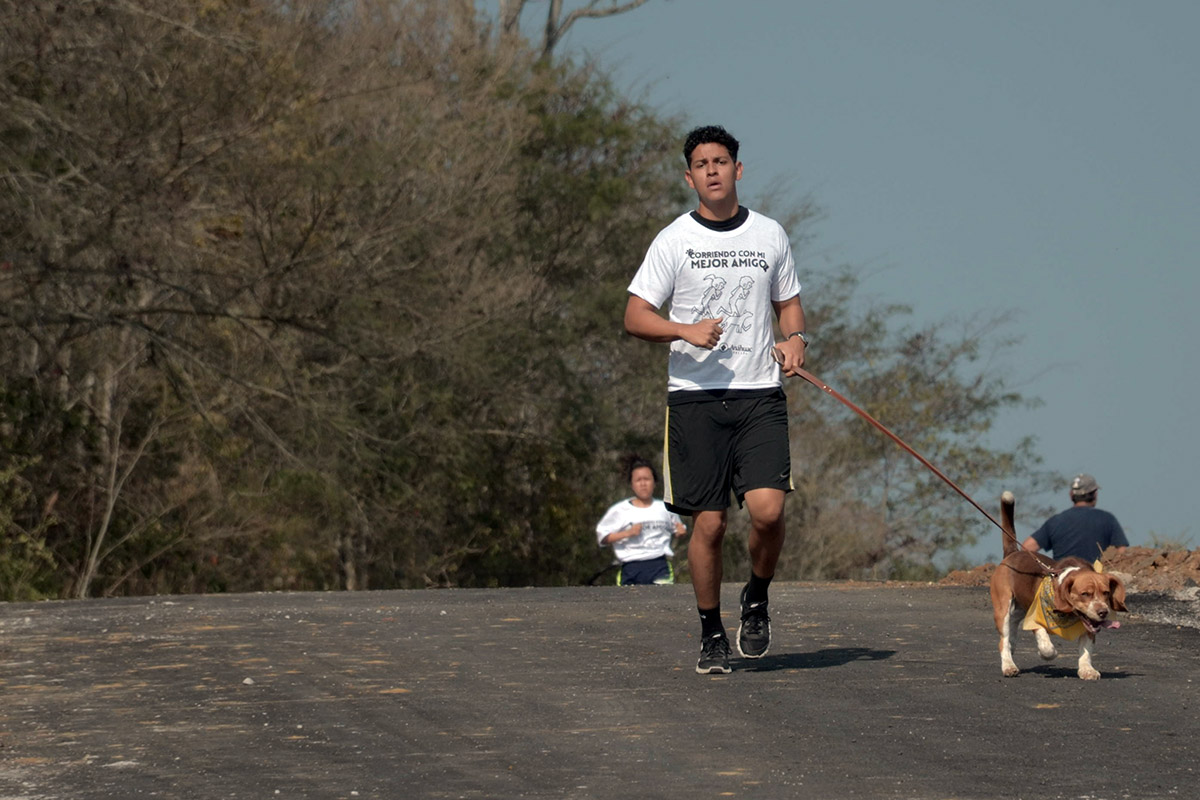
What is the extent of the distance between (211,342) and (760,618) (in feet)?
56.7

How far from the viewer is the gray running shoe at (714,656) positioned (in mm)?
8703

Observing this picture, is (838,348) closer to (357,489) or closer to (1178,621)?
(357,489)

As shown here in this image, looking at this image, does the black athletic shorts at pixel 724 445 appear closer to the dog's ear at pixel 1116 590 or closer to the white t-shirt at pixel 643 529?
the dog's ear at pixel 1116 590

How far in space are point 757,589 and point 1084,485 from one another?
15.5 ft

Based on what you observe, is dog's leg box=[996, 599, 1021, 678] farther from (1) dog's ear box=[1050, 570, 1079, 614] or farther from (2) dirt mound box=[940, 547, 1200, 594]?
(2) dirt mound box=[940, 547, 1200, 594]

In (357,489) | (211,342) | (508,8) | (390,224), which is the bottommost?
(357,489)

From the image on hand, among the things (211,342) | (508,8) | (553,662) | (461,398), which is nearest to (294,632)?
(553,662)

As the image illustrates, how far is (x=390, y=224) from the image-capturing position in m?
28.1

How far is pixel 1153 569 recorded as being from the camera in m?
14.2

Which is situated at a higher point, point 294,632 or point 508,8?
point 508,8

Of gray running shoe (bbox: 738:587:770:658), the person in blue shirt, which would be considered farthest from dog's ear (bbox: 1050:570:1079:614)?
the person in blue shirt

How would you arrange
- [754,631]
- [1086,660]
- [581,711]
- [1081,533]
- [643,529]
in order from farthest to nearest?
[643,529], [1081,533], [754,631], [1086,660], [581,711]

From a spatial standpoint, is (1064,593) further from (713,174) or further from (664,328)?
(713,174)

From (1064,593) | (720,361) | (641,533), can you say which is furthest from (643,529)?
(1064,593)
